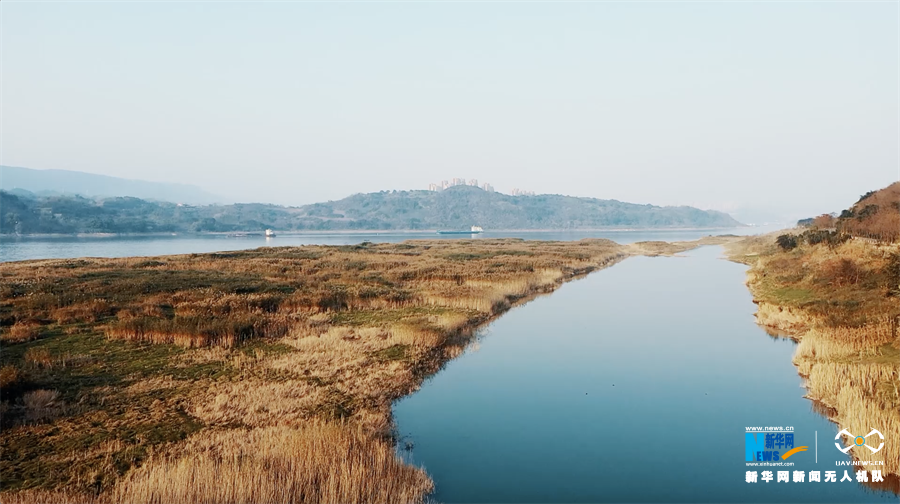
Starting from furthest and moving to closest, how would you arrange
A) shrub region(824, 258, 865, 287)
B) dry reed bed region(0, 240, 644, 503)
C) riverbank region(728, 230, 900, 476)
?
shrub region(824, 258, 865, 287) < riverbank region(728, 230, 900, 476) < dry reed bed region(0, 240, 644, 503)

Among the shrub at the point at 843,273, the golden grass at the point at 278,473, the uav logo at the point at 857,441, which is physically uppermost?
the shrub at the point at 843,273

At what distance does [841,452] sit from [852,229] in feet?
158

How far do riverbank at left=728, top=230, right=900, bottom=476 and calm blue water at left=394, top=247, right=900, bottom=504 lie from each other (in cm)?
88

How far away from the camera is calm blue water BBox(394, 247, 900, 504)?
11.7 meters

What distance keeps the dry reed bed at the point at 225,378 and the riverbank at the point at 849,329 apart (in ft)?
38.7

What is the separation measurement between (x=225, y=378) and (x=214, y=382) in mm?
494

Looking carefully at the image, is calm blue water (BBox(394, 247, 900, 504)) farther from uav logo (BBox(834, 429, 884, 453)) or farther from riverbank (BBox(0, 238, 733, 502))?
riverbank (BBox(0, 238, 733, 502))

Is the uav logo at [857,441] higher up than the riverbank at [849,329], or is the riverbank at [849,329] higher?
the riverbank at [849,329]

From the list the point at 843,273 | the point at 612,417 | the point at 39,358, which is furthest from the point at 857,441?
the point at 39,358

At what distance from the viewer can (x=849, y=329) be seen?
21344mm

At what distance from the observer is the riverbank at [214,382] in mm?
10477

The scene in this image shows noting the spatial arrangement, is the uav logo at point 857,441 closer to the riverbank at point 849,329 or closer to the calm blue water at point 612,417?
the riverbank at point 849,329

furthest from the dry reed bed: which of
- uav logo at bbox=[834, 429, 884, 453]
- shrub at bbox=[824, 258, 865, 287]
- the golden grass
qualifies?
shrub at bbox=[824, 258, 865, 287]

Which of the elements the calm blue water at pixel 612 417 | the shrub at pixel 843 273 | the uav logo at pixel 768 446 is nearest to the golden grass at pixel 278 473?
the calm blue water at pixel 612 417
